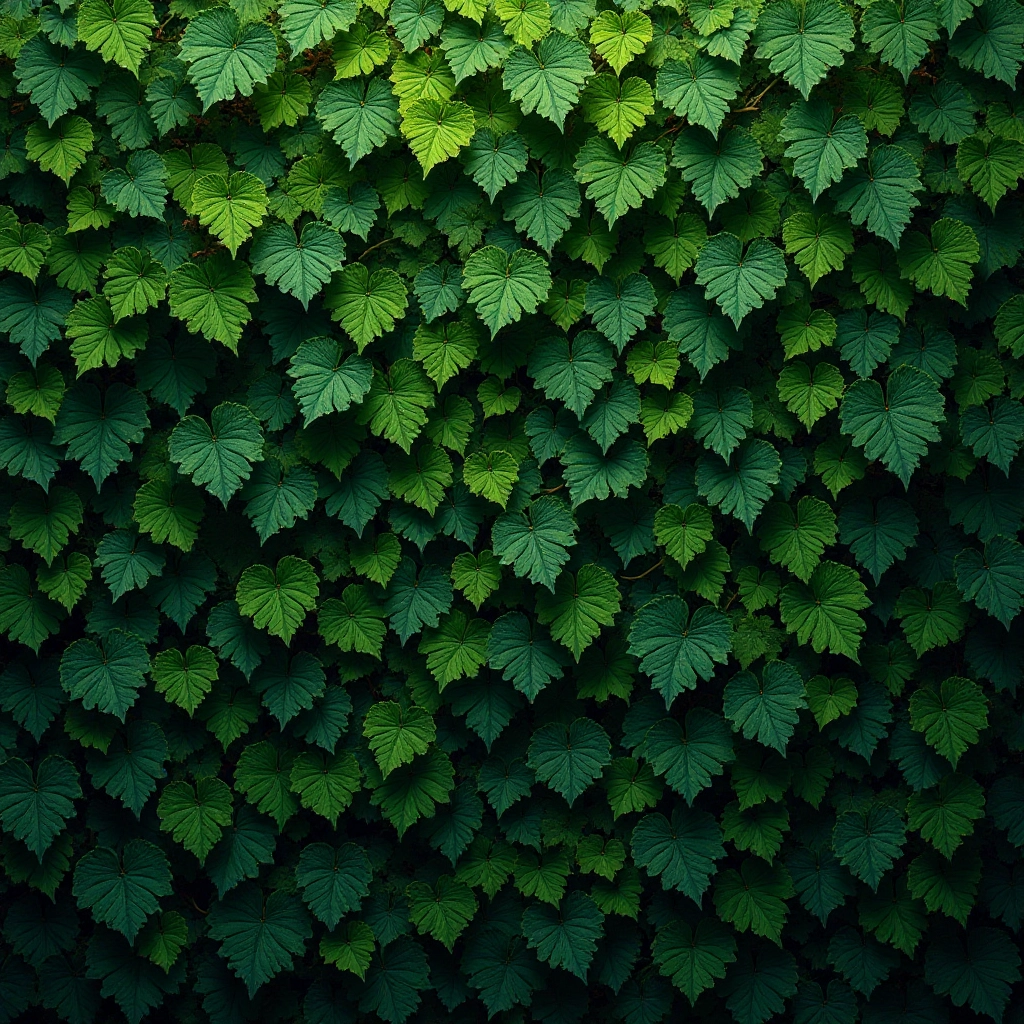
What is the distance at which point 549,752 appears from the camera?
2988 millimetres

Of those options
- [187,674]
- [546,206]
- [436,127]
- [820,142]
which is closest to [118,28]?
[436,127]

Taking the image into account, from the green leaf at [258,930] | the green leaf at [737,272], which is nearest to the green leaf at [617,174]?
the green leaf at [737,272]

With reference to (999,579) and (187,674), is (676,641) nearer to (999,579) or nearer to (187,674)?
(999,579)

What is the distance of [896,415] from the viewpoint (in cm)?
284

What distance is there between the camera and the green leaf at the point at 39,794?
9.74 ft

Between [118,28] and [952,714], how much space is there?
3171 mm

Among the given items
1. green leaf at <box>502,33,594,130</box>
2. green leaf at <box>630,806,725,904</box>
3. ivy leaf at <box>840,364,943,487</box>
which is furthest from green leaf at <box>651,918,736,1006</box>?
green leaf at <box>502,33,594,130</box>

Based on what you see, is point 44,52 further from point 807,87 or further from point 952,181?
point 952,181

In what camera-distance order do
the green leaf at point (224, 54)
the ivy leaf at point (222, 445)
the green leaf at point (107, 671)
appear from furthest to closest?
the green leaf at point (107, 671) < the ivy leaf at point (222, 445) < the green leaf at point (224, 54)

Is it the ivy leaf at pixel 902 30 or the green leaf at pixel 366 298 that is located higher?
A: the ivy leaf at pixel 902 30

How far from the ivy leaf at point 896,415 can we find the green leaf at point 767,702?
0.67m

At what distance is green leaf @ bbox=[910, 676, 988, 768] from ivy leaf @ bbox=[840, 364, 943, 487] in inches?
26.1

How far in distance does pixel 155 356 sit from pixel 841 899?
105 inches

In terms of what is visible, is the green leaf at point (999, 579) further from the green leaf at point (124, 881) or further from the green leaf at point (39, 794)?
the green leaf at point (39, 794)
